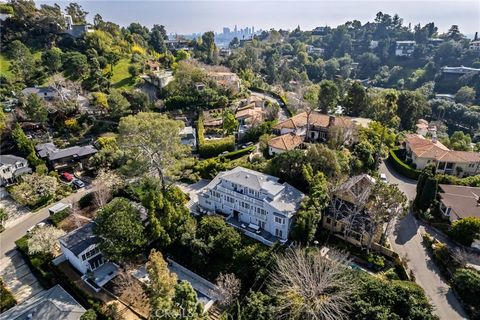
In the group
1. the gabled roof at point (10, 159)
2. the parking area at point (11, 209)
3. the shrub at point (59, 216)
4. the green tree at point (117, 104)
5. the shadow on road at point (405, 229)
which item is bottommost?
the shadow on road at point (405, 229)

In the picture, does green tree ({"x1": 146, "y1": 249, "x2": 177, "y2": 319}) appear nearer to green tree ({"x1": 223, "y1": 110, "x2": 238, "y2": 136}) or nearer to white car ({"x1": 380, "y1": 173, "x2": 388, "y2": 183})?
green tree ({"x1": 223, "y1": 110, "x2": 238, "y2": 136})

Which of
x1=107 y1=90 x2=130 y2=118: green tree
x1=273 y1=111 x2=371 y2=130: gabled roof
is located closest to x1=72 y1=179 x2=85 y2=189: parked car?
x1=107 y1=90 x2=130 y2=118: green tree

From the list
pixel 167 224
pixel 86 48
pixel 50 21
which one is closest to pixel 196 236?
pixel 167 224

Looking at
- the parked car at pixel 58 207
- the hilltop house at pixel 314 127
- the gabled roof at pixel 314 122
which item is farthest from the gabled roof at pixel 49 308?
the gabled roof at pixel 314 122

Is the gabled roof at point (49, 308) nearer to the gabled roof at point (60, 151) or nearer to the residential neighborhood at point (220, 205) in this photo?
the residential neighborhood at point (220, 205)

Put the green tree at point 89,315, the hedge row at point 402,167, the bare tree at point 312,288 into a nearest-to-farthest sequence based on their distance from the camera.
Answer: the bare tree at point 312,288, the green tree at point 89,315, the hedge row at point 402,167

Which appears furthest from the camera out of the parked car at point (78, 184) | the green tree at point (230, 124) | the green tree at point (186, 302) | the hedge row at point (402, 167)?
the green tree at point (230, 124)

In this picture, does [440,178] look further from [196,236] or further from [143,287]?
[143,287]
